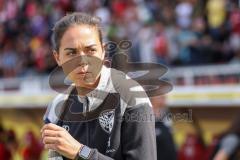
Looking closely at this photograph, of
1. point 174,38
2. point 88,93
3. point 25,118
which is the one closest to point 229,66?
point 174,38

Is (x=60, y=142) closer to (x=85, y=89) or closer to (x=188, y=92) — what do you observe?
(x=85, y=89)

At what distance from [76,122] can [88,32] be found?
0.34 m

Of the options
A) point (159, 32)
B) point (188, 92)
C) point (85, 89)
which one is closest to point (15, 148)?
point (188, 92)

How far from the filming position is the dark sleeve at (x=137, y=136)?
6.92 ft

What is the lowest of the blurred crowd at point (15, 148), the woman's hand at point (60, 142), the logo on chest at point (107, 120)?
the blurred crowd at point (15, 148)

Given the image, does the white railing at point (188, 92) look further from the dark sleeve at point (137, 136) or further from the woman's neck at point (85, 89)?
the dark sleeve at point (137, 136)

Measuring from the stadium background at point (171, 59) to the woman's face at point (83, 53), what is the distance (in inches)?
155

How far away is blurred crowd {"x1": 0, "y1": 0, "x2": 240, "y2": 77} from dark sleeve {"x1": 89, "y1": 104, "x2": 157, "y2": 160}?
193 inches

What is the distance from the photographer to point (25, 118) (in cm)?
991

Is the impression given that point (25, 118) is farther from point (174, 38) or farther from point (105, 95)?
point (105, 95)

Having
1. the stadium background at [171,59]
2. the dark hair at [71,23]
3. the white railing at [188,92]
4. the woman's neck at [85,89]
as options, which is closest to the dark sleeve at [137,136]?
the woman's neck at [85,89]

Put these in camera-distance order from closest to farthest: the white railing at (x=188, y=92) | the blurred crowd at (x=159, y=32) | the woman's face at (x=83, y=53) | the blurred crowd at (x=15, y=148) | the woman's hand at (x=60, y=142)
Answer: the woman's hand at (x=60, y=142), the woman's face at (x=83, y=53), the blurred crowd at (x=15, y=148), the white railing at (x=188, y=92), the blurred crowd at (x=159, y=32)

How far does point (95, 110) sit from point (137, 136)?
223 millimetres

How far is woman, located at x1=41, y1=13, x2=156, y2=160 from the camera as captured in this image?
6.88 feet
